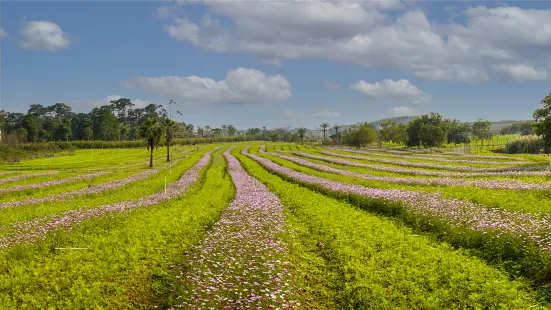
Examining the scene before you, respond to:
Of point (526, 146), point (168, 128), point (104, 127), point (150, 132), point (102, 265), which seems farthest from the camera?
point (104, 127)

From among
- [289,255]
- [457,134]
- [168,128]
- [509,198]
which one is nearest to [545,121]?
[509,198]

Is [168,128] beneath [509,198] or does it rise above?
above

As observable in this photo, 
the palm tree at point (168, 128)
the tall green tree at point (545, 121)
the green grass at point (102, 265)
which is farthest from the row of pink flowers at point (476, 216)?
the palm tree at point (168, 128)

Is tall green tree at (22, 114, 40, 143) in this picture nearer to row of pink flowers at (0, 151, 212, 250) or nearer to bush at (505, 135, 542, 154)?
row of pink flowers at (0, 151, 212, 250)

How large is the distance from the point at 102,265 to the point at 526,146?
335 ft

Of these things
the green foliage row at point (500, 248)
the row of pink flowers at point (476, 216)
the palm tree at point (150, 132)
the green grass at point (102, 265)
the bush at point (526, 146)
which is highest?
the palm tree at point (150, 132)

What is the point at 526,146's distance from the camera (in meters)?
89.5

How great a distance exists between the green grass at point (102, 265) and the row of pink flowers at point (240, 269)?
0.97m

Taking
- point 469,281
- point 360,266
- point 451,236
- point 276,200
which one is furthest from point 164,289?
point 276,200

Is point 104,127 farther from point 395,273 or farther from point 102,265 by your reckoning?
point 395,273

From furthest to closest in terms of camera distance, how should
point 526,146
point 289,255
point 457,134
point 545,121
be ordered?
point 457,134 → point 526,146 → point 545,121 → point 289,255

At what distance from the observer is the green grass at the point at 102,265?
34.3 feet

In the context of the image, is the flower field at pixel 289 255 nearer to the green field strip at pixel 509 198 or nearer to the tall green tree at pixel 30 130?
the green field strip at pixel 509 198

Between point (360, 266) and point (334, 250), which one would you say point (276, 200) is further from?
point (360, 266)
